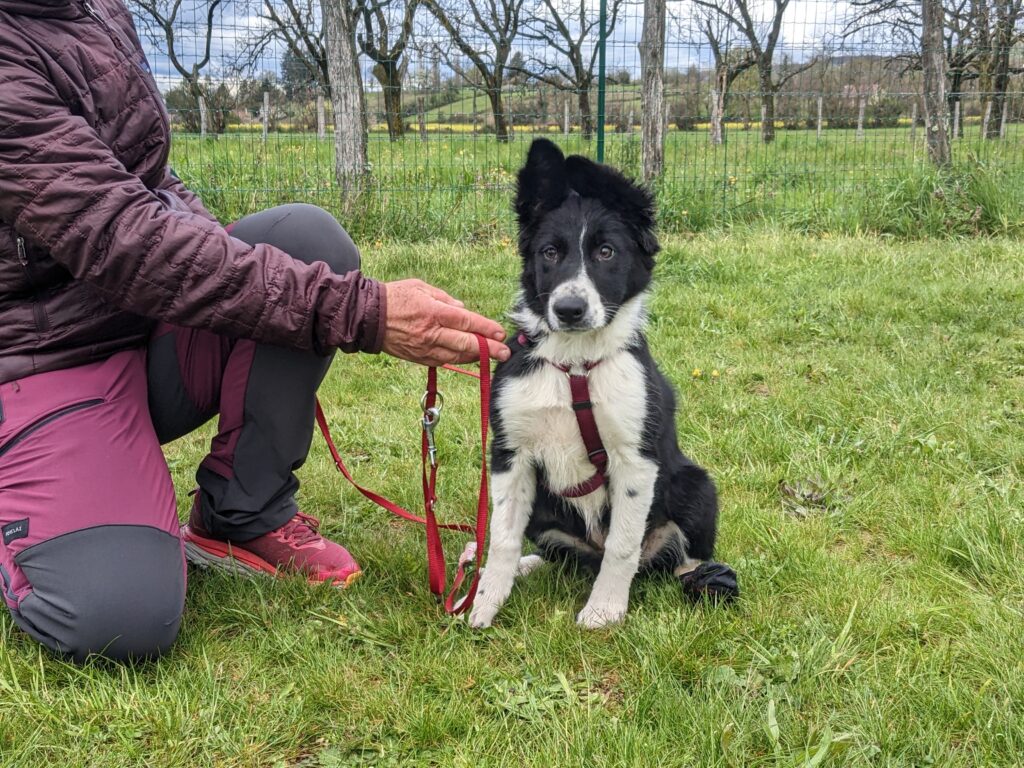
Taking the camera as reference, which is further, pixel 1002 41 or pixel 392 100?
pixel 1002 41

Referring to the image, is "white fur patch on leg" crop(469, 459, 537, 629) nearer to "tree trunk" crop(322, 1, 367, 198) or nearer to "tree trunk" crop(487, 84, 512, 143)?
"tree trunk" crop(322, 1, 367, 198)

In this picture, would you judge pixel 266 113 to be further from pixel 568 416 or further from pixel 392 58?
pixel 568 416

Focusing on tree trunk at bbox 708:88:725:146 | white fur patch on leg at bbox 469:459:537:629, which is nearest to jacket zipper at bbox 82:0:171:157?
white fur patch on leg at bbox 469:459:537:629

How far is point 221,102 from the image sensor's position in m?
8.02

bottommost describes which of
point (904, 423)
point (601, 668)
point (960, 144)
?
point (601, 668)

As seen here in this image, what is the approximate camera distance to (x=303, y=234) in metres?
2.50

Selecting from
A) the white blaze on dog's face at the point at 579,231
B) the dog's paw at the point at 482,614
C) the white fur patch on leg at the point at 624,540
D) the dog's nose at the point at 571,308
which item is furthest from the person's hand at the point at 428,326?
the dog's paw at the point at 482,614

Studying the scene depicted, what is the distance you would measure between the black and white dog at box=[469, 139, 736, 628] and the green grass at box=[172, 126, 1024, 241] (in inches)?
168

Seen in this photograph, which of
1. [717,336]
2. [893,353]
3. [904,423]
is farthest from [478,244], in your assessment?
[904,423]

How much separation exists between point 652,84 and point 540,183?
5322mm

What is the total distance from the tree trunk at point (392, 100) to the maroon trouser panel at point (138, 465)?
495 cm

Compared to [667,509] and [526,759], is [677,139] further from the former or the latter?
[526,759]

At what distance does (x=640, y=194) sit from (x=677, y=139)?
5870mm

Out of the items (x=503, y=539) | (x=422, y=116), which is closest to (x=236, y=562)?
(x=503, y=539)
